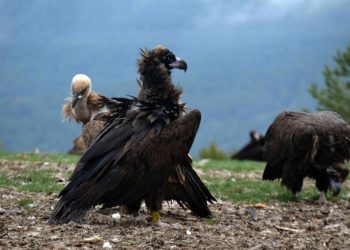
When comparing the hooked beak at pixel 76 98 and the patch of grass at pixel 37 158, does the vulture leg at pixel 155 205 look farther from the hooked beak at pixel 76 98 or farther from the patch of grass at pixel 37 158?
the patch of grass at pixel 37 158

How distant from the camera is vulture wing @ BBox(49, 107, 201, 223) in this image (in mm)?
7812

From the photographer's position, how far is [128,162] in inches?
309

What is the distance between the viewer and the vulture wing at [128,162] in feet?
25.6

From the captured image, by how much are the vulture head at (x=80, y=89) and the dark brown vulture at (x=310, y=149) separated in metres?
3.14

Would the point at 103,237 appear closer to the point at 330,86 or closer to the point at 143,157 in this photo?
the point at 143,157

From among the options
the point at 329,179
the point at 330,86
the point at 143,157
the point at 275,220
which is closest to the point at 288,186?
the point at 329,179

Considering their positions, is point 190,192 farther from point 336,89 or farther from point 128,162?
point 336,89

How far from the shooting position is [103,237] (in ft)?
23.8

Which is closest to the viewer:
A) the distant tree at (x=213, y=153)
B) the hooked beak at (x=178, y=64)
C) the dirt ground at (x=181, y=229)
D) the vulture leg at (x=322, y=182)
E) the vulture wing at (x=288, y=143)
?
the dirt ground at (x=181, y=229)

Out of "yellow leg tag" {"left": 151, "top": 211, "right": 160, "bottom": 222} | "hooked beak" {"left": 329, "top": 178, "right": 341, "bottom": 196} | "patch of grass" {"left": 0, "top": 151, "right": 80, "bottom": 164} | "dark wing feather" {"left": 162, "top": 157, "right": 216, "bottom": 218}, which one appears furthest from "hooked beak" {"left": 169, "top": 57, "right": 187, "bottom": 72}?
"patch of grass" {"left": 0, "top": 151, "right": 80, "bottom": 164}

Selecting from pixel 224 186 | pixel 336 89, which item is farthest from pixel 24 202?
pixel 336 89

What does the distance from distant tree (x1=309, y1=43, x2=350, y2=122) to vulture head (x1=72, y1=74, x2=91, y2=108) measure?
4397 cm

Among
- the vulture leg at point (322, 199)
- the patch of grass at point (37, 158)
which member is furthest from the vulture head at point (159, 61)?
the patch of grass at point (37, 158)

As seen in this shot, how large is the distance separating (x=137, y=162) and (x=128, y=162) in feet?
0.32
